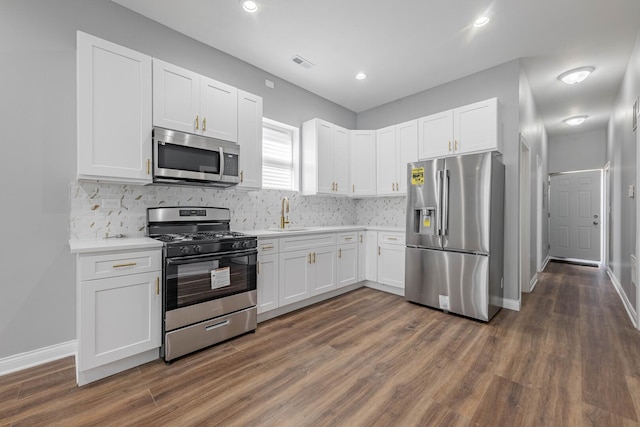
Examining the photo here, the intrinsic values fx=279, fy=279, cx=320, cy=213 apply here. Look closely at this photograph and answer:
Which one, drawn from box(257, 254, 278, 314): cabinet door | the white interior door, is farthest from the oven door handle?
the white interior door

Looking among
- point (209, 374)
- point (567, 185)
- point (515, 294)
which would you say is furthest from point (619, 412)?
point (567, 185)

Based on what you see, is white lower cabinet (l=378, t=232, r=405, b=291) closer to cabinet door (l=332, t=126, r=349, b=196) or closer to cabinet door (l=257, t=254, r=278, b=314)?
cabinet door (l=332, t=126, r=349, b=196)

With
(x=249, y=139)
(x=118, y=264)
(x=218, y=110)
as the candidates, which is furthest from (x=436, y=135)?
(x=118, y=264)

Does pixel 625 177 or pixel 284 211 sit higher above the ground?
pixel 625 177

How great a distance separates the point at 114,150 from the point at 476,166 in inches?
133

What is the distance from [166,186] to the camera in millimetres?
2742

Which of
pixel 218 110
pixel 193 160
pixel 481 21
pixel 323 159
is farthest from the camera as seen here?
pixel 323 159

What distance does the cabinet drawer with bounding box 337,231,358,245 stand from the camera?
378 centimetres

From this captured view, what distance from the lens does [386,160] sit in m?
4.21

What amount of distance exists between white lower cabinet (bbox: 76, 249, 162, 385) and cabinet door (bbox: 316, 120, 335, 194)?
7.81 ft

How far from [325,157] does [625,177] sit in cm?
383

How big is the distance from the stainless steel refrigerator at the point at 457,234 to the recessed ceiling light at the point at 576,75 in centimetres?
173

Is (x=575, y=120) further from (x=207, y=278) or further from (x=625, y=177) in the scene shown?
(x=207, y=278)

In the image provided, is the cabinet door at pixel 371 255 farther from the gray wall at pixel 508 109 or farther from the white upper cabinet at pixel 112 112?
the white upper cabinet at pixel 112 112
